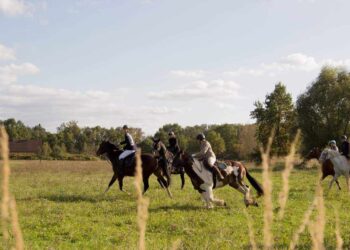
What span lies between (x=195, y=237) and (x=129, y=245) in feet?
6.10

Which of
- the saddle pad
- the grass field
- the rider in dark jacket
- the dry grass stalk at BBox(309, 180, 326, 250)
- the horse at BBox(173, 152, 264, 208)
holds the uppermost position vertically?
the rider in dark jacket

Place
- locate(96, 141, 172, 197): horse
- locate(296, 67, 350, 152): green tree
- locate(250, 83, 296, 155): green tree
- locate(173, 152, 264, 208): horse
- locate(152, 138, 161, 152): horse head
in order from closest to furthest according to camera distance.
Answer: locate(173, 152, 264, 208): horse → locate(96, 141, 172, 197): horse → locate(152, 138, 161, 152): horse head → locate(296, 67, 350, 152): green tree → locate(250, 83, 296, 155): green tree

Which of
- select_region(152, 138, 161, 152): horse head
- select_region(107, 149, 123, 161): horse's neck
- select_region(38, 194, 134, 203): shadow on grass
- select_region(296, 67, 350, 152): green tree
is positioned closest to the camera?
select_region(38, 194, 134, 203): shadow on grass

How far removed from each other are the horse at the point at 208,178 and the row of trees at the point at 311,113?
106ft

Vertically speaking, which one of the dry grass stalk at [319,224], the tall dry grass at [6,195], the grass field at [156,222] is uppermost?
the tall dry grass at [6,195]

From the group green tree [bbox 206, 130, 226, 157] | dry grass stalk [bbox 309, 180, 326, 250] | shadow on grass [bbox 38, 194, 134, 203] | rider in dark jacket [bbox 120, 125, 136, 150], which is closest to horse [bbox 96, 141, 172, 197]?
rider in dark jacket [bbox 120, 125, 136, 150]

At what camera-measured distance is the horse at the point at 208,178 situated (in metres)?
14.2

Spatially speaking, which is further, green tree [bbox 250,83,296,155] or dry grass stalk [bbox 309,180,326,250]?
green tree [bbox 250,83,296,155]

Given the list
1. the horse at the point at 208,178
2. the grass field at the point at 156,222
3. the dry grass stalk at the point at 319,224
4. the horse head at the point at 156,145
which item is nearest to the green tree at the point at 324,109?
the grass field at the point at 156,222

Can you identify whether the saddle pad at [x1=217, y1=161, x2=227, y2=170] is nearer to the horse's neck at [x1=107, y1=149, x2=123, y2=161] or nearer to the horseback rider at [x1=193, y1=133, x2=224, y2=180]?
the horseback rider at [x1=193, y1=133, x2=224, y2=180]

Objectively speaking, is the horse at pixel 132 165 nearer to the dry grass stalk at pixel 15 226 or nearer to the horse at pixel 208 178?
the horse at pixel 208 178

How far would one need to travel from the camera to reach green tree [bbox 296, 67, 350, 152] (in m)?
46.6

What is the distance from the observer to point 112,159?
18.5 metres

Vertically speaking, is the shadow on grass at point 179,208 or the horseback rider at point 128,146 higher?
the horseback rider at point 128,146
